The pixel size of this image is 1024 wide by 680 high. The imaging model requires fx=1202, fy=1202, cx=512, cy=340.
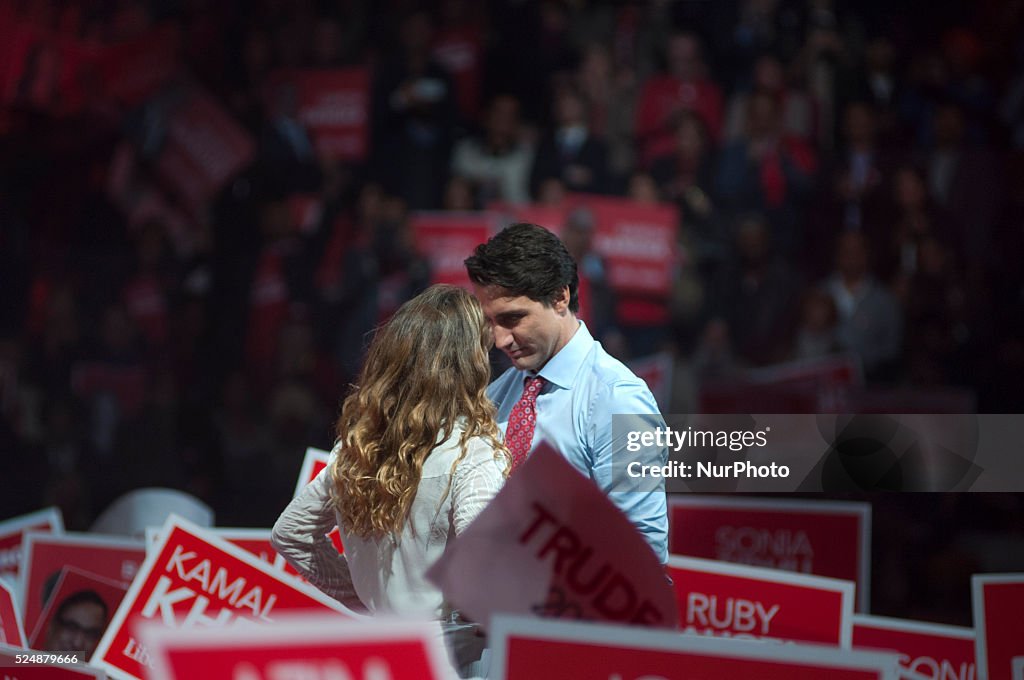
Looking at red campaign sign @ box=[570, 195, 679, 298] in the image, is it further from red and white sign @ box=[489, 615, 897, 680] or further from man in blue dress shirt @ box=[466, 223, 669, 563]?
red and white sign @ box=[489, 615, 897, 680]

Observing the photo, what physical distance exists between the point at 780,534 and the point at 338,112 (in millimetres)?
4721

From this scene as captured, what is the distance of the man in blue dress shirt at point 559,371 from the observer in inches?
92.6

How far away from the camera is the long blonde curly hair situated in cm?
208

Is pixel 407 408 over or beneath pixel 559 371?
beneath

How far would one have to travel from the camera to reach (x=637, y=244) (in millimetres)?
6770

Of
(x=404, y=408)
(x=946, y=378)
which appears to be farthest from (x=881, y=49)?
(x=404, y=408)

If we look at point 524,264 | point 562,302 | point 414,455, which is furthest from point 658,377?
point 414,455

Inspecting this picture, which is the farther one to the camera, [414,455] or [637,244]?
[637,244]

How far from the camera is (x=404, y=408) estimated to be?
212 cm

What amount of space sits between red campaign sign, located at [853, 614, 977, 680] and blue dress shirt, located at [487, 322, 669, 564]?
3.05 feet

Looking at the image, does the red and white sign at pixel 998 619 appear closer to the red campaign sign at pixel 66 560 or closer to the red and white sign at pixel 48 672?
the red and white sign at pixel 48 672

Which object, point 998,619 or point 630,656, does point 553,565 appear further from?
point 998,619

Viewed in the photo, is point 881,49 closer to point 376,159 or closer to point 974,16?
→ point 974,16

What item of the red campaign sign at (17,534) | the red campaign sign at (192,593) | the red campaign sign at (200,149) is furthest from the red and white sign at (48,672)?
the red campaign sign at (200,149)
